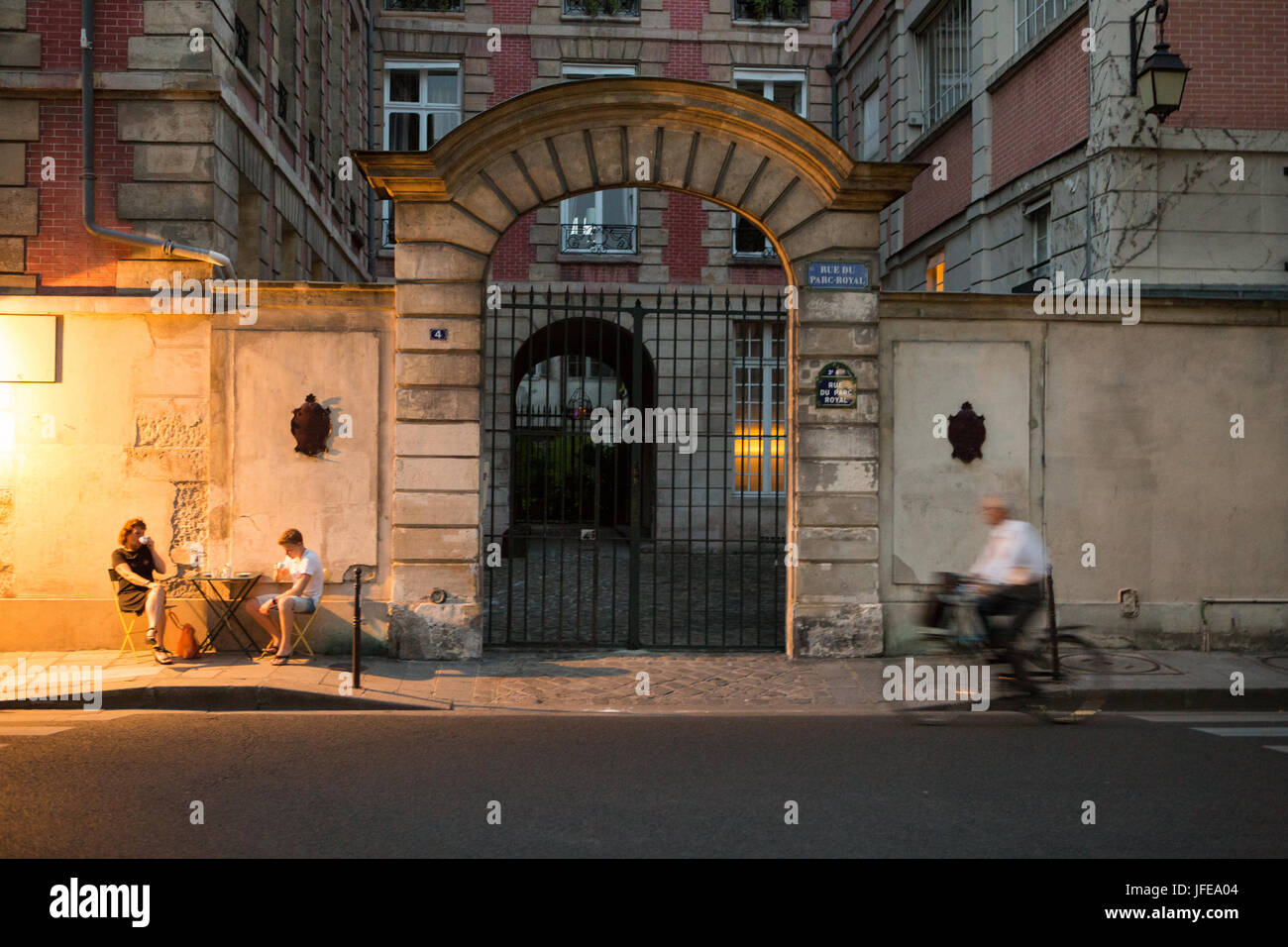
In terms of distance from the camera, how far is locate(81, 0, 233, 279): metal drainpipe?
10.9 m

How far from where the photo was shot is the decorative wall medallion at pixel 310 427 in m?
10.4

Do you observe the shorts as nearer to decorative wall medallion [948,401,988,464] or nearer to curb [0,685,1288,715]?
curb [0,685,1288,715]

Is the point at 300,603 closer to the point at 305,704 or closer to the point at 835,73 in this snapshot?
the point at 305,704

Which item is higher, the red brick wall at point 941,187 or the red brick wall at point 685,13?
the red brick wall at point 685,13

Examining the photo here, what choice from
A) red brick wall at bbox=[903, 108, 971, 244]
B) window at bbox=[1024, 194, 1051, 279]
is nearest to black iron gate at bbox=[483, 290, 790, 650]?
red brick wall at bbox=[903, 108, 971, 244]

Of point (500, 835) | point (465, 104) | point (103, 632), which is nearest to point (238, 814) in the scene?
point (500, 835)

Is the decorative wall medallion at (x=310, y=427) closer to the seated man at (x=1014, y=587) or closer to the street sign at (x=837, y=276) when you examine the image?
the street sign at (x=837, y=276)

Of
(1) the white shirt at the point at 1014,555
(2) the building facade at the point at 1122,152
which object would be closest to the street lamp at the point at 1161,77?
(2) the building facade at the point at 1122,152

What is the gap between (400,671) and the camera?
9742 mm

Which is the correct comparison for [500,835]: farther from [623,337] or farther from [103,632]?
[623,337]

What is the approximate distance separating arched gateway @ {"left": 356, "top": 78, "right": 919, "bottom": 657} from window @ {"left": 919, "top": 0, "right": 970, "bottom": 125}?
8.12 m

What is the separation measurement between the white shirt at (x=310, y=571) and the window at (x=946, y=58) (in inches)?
494

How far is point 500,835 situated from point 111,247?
8.42m

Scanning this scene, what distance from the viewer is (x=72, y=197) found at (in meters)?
11.2
